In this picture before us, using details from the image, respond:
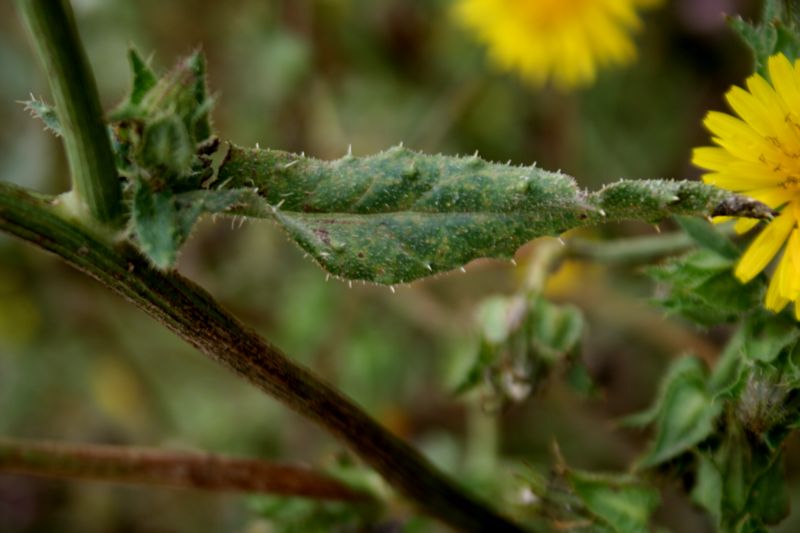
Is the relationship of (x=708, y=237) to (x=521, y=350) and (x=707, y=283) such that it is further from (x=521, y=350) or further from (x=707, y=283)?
(x=521, y=350)

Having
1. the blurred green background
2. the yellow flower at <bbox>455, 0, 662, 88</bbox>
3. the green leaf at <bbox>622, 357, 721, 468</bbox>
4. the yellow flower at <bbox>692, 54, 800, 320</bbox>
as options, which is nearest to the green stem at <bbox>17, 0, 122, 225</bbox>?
the yellow flower at <bbox>692, 54, 800, 320</bbox>

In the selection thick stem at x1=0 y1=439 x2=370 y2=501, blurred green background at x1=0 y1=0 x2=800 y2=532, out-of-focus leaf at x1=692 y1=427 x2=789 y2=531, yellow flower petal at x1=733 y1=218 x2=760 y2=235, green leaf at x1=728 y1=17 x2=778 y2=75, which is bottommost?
out-of-focus leaf at x1=692 y1=427 x2=789 y2=531

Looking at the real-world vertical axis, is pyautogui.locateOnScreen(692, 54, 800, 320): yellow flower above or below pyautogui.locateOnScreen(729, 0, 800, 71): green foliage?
below

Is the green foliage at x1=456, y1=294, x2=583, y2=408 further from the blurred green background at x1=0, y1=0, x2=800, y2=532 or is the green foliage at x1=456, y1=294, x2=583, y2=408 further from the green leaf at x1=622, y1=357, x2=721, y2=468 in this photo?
the blurred green background at x1=0, y1=0, x2=800, y2=532

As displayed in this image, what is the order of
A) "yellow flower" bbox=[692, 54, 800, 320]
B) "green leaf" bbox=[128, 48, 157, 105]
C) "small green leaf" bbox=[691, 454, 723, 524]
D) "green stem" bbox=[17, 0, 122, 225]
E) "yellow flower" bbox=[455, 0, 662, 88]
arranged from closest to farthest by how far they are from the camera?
"green stem" bbox=[17, 0, 122, 225]
"green leaf" bbox=[128, 48, 157, 105]
"yellow flower" bbox=[692, 54, 800, 320]
"small green leaf" bbox=[691, 454, 723, 524]
"yellow flower" bbox=[455, 0, 662, 88]

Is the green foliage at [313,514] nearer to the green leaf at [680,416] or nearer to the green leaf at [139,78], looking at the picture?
the green leaf at [680,416]

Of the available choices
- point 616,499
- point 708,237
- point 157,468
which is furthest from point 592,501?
point 157,468

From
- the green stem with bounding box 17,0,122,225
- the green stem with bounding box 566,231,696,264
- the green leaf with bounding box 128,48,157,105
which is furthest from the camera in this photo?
the green stem with bounding box 566,231,696,264

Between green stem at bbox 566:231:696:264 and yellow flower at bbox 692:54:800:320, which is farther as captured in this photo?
green stem at bbox 566:231:696:264
